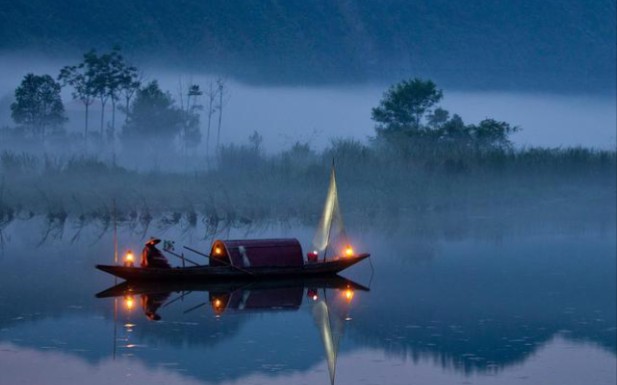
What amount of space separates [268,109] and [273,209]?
105514 millimetres

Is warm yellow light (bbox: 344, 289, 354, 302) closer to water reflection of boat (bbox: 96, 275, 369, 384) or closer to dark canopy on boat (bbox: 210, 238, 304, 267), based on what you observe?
water reflection of boat (bbox: 96, 275, 369, 384)

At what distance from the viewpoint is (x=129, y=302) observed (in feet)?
90.2

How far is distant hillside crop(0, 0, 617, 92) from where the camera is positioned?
163 metres

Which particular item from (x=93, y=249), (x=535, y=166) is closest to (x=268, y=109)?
(x=535, y=166)

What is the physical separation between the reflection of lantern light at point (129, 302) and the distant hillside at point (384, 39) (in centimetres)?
12979

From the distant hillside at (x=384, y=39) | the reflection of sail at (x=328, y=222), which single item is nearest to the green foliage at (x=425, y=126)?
the reflection of sail at (x=328, y=222)

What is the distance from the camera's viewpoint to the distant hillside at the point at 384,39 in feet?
534

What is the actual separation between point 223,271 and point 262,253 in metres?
1.12

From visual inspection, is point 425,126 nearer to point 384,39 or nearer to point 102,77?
point 102,77

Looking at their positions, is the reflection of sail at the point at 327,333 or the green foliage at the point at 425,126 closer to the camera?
the reflection of sail at the point at 327,333

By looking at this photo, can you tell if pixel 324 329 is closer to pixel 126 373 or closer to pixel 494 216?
pixel 126 373

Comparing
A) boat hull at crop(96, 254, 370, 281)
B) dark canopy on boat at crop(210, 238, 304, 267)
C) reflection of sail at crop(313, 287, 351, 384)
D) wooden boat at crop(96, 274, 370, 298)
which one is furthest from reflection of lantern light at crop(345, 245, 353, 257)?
reflection of sail at crop(313, 287, 351, 384)

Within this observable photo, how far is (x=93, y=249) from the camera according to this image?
122ft

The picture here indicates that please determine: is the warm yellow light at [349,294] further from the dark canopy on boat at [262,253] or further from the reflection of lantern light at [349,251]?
the reflection of lantern light at [349,251]
